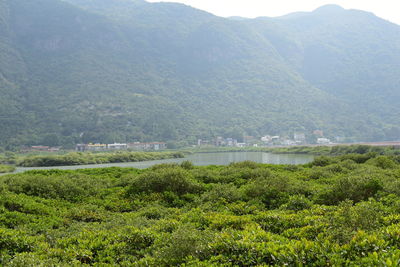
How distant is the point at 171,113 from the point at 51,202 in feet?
473

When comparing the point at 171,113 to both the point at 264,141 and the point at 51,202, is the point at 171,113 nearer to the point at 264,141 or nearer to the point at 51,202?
the point at 264,141

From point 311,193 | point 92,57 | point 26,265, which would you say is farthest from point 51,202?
point 92,57

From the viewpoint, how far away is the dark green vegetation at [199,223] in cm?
619

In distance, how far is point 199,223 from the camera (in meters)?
9.38

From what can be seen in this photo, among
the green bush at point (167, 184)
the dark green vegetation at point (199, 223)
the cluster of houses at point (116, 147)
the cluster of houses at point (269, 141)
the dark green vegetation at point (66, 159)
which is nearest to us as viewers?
the dark green vegetation at point (199, 223)

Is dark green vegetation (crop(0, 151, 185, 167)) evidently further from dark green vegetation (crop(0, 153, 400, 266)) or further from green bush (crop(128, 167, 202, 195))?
green bush (crop(128, 167, 202, 195))

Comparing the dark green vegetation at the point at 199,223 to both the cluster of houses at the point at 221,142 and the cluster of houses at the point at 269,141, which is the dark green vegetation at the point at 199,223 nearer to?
the cluster of houses at the point at 269,141

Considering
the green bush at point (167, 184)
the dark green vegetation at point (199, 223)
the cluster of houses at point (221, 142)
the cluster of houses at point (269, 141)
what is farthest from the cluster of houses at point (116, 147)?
the green bush at point (167, 184)

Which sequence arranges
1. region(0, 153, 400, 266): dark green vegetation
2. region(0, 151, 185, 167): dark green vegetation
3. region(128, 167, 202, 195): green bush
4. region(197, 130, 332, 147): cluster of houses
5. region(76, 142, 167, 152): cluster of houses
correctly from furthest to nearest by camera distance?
1. region(197, 130, 332, 147): cluster of houses
2. region(76, 142, 167, 152): cluster of houses
3. region(0, 151, 185, 167): dark green vegetation
4. region(128, 167, 202, 195): green bush
5. region(0, 153, 400, 266): dark green vegetation

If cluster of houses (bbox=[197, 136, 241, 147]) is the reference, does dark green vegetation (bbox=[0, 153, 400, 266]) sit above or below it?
above

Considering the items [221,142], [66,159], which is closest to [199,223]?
[66,159]

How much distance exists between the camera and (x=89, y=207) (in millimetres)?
12508

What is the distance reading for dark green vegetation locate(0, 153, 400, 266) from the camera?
6.19 meters

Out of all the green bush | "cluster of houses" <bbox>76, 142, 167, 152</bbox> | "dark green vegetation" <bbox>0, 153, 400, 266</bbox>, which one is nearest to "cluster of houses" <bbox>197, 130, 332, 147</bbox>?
A: "cluster of houses" <bbox>76, 142, 167, 152</bbox>
